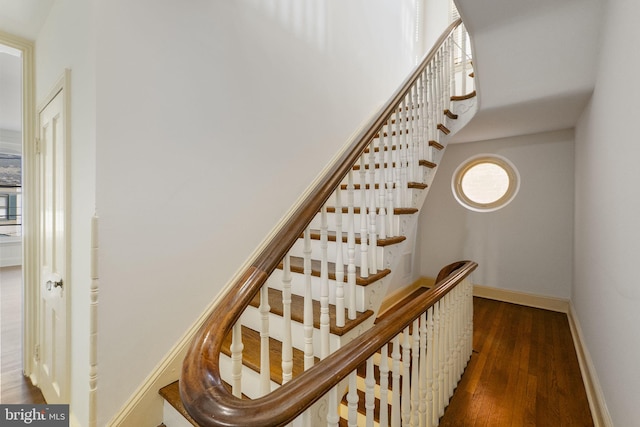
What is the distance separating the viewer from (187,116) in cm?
160

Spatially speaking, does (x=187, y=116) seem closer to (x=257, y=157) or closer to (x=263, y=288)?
(x=257, y=157)

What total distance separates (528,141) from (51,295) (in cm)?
486

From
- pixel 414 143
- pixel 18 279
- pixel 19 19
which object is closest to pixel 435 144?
pixel 414 143

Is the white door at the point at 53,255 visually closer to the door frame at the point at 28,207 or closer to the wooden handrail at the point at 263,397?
the door frame at the point at 28,207

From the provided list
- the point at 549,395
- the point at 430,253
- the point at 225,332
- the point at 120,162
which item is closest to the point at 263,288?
the point at 225,332

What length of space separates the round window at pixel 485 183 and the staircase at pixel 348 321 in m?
1.59

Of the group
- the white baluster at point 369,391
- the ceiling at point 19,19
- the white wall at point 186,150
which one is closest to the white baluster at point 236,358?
the white baluster at point 369,391

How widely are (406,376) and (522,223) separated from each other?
323 centimetres

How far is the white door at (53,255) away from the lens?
58.9 inches

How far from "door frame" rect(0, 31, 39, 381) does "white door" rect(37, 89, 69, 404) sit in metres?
0.11

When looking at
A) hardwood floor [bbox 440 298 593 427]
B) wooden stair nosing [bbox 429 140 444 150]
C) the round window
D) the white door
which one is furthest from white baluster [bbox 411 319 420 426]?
the round window

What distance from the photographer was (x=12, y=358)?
86.4 inches

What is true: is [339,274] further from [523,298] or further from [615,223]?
[523,298]

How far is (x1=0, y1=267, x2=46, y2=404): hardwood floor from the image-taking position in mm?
1786
